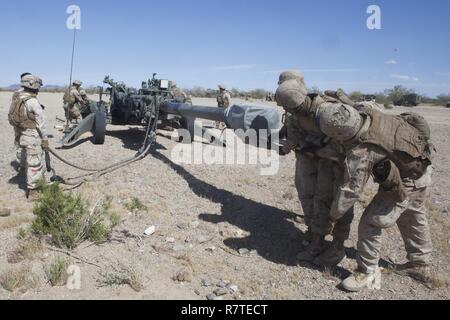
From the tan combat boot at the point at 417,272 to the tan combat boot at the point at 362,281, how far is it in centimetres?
43

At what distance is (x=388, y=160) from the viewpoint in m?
3.59

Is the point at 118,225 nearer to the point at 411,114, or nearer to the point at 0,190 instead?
the point at 0,190

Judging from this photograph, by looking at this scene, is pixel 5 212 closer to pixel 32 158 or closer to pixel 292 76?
pixel 32 158

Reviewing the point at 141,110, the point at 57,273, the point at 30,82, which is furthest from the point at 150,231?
the point at 141,110

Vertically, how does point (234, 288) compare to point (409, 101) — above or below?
below

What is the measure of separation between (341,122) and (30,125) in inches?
164

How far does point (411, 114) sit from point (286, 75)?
1.23 metres

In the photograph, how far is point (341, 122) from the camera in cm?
342

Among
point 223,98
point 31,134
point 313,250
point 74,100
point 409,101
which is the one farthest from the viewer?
point 409,101

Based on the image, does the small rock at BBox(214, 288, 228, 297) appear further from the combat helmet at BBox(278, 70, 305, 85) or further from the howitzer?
the howitzer

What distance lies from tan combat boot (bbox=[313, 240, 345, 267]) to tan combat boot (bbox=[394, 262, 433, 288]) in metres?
0.53

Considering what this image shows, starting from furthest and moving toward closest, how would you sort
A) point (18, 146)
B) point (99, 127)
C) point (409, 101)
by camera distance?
1. point (409, 101)
2. point (99, 127)
3. point (18, 146)
